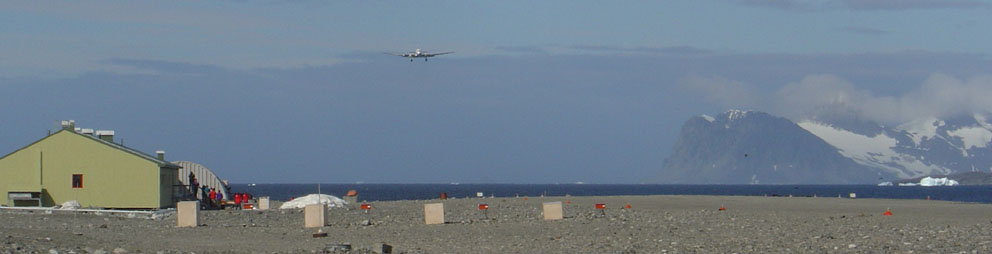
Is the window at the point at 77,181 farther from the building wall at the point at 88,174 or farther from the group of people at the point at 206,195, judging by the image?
the group of people at the point at 206,195

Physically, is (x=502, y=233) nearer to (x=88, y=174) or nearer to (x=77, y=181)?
A: (x=88, y=174)

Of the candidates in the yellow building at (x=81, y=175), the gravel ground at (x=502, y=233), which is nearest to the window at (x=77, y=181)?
the yellow building at (x=81, y=175)

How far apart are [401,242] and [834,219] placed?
15691mm

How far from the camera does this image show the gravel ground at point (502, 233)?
2692cm

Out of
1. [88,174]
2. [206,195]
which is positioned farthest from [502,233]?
[88,174]

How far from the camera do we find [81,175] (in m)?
50.2

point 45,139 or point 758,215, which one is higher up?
point 45,139

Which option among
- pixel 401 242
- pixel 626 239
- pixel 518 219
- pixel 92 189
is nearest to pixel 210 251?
pixel 401 242

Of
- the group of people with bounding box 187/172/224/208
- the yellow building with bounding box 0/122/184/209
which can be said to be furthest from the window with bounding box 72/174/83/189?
the group of people with bounding box 187/172/224/208

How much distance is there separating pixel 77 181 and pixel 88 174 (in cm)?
49

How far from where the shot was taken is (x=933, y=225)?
35719 millimetres

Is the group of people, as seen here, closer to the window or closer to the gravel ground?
the window

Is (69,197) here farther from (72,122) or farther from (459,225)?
(459,225)

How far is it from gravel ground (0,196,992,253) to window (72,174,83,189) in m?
5.69
